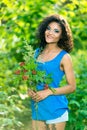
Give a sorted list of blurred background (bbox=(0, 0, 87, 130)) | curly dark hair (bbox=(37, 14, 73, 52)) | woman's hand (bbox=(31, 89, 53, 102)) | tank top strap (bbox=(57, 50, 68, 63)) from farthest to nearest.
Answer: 1. blurred background (bbox=(0, 0, 87, 130))
2. curly dark hair (bbox=(37, 14, 73, 52))
3. tank top strap (bbox=(57, 50, 68, 63))
4. woman's hand (bbox=(31, 89, 53, 102))

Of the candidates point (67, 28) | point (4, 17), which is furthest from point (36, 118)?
point (4, 17)

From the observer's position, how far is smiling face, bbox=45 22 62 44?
5605mm

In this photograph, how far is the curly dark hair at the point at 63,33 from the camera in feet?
18.8

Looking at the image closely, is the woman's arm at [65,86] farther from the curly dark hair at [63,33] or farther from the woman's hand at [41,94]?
the curly dark hair at [63,33]

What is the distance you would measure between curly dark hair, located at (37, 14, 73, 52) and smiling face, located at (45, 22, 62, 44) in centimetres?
5

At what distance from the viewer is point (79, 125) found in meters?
7.04

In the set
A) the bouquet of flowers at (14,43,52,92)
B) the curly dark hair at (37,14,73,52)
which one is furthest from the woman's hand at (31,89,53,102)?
the curly dark hair at (37,14,73,52)

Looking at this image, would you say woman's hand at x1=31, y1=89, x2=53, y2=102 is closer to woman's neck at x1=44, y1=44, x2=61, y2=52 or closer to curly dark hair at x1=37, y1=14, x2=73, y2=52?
woman's neck at x1=44, y1=44, x2=61, y2=52

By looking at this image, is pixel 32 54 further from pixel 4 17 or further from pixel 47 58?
pixel 4 17

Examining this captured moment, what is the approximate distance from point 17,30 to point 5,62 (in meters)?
0.89

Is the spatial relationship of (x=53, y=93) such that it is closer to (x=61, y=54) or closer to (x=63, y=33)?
(x=61, y=54)

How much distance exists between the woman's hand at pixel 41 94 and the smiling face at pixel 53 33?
62cm

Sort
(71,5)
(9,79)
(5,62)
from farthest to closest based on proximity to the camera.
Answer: (5,62)
(71,5)
(9,79)

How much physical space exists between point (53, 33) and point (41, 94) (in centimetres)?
76
